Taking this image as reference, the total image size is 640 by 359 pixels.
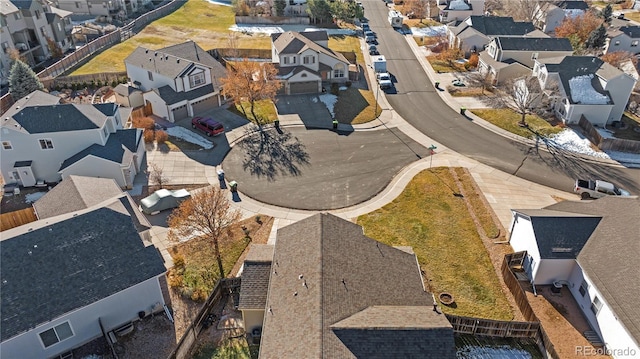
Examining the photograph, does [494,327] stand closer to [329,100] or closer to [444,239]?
[444,239]

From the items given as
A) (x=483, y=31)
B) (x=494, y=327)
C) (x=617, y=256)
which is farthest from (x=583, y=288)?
(x=483, y=31)

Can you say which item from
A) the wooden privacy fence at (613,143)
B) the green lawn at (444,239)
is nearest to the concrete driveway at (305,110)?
the green lawn at (444,239)

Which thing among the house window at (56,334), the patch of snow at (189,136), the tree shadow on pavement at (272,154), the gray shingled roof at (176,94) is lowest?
the tree shadow on pavement at (272,154)

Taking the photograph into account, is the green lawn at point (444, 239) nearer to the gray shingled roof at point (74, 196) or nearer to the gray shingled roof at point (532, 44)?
the gray shingled roof at point (74, 196)

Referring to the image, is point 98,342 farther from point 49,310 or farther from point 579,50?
point 579,50

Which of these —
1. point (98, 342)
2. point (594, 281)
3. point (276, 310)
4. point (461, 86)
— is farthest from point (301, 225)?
point (461, 86)
